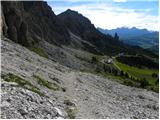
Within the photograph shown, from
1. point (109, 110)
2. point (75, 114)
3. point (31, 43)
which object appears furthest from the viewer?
point (31, 43)

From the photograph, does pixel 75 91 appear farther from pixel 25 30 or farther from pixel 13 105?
pixel 25 30

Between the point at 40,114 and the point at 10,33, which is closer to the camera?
the point at 40,114

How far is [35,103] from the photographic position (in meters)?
34.6

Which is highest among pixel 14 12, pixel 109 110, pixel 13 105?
pixel 14 12

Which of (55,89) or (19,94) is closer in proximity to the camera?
(19,94)

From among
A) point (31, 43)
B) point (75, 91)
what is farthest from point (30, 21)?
point (75, 91)

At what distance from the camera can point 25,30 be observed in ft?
380

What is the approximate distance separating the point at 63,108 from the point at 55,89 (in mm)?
13787

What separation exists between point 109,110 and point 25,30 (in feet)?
248

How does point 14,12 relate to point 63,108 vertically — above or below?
above

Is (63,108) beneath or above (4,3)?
beneath

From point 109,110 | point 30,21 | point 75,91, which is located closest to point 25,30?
point 30,21

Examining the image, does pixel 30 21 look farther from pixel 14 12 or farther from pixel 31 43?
pixel 14 12

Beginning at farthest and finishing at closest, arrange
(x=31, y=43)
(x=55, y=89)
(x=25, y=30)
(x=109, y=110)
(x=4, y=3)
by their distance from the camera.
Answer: (x=31, y=43) < (x=25, y=30) < (x=4, y=3) < (x=55, y=89) < (x=109, y=110)
